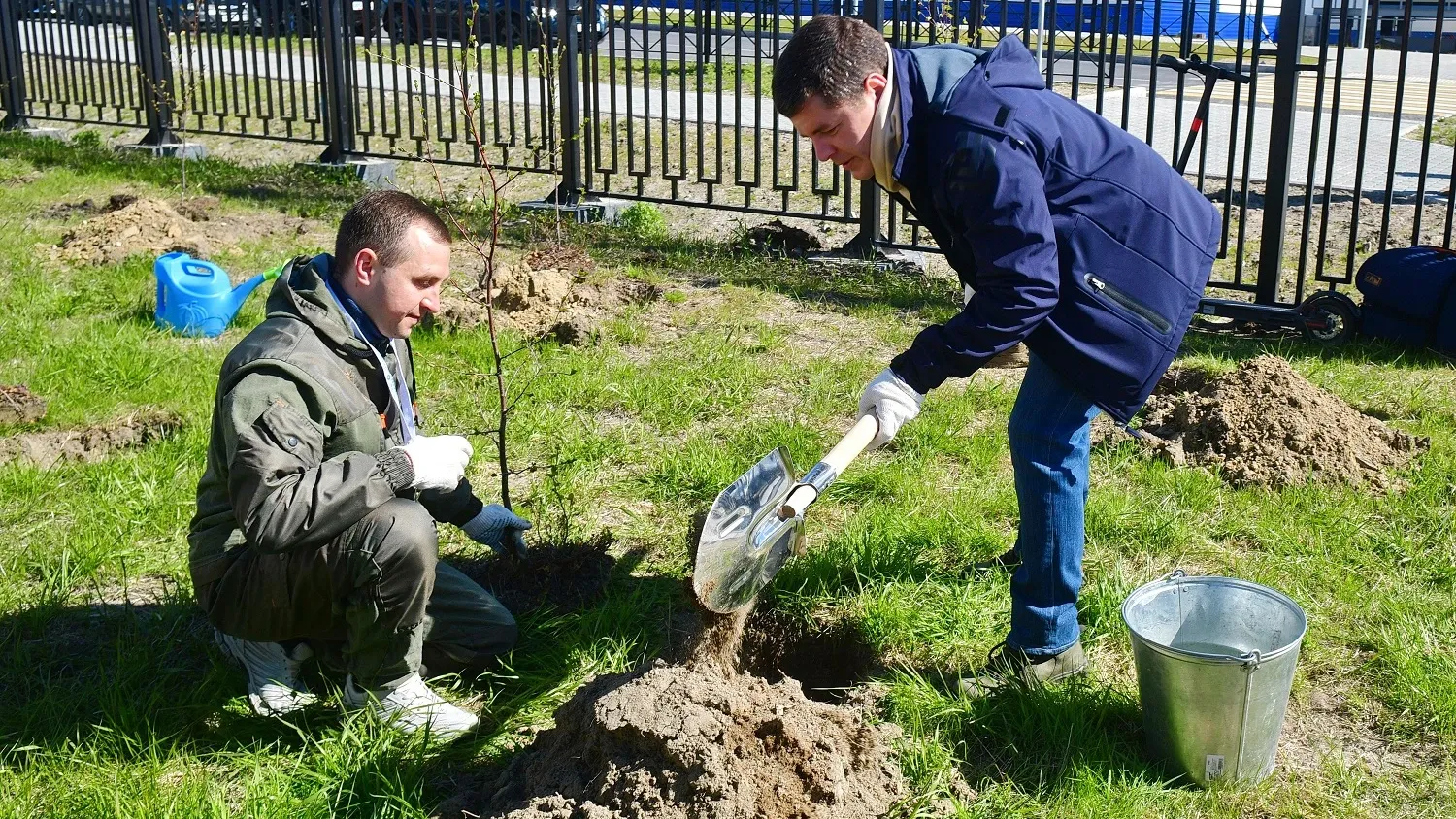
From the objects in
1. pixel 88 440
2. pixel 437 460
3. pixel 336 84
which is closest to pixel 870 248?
pixel 88 440

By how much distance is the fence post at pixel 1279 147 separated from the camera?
6.55 meters

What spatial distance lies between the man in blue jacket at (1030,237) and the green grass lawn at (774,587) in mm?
486

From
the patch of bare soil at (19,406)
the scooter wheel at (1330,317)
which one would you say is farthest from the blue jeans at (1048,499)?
the patch of bare soil at (19,406)

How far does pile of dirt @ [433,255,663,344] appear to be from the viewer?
6156 millimetres

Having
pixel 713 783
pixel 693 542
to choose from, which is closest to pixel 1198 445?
pixel 693 542

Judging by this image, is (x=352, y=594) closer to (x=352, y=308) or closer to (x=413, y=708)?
(x=413, y=708)

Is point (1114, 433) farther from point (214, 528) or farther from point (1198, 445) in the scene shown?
point (214, 528)

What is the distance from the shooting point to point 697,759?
2.60 metres

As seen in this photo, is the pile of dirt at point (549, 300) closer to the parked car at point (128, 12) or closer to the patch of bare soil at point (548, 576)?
the patch of bare soil at point (548, 576)

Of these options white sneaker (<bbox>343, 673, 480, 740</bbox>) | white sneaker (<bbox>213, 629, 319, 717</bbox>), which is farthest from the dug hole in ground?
white sneaker (<bbox>213, 629, 319, 717</bbox>)

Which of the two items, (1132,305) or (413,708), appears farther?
(413,708)

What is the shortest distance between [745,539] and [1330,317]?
14.2 feet

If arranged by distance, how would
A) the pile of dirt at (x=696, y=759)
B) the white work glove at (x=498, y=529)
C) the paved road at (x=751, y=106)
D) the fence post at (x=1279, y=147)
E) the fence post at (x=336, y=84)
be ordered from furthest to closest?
the fence post at (x=336, y=84) < the paved road at (x=751, y=106) < the fence post at (x=1279, y=147) < the white work glove at (x=498, y=529) < the pile of dirt at (x=696, y=759)

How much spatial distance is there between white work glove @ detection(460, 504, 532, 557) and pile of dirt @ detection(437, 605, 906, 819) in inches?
35.4
